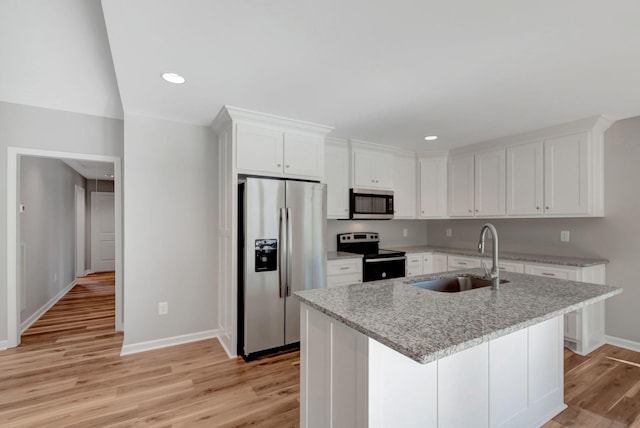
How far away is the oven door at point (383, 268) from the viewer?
3.72 m

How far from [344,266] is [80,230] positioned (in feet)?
21.7

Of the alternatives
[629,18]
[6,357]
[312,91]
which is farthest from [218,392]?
[629,18]

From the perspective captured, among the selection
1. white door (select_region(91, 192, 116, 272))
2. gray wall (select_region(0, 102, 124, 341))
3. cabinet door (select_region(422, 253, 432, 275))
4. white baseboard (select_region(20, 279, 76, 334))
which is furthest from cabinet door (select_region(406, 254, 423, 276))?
white door (select_region(91, 192, 116, 272))

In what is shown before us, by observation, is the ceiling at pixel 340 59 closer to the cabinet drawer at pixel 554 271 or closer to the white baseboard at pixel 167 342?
the cabinet drawer at pixel 554 271

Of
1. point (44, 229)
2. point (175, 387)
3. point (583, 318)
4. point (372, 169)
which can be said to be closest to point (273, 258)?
point (175, 387)

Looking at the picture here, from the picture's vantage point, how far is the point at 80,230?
6957 mm

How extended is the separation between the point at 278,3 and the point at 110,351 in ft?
11.0

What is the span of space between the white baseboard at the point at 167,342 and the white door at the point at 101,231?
5852mm

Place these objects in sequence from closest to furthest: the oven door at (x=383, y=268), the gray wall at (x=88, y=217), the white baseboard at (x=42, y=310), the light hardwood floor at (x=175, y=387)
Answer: the light hardwood floor at (x=175, y=387), the white baseboard at (x=42, y=310), the oven door at (x=383, y=268), the gray wall at (x=88, y=217)

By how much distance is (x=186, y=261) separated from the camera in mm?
3264

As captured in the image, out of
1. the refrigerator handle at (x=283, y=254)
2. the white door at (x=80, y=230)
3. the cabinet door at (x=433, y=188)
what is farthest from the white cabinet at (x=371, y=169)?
the white door at (x=80, y=230)

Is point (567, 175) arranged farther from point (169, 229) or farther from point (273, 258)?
point (169, 229)

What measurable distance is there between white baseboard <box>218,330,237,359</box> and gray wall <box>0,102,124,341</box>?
206cm

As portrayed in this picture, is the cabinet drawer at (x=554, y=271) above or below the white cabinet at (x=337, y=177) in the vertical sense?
below
